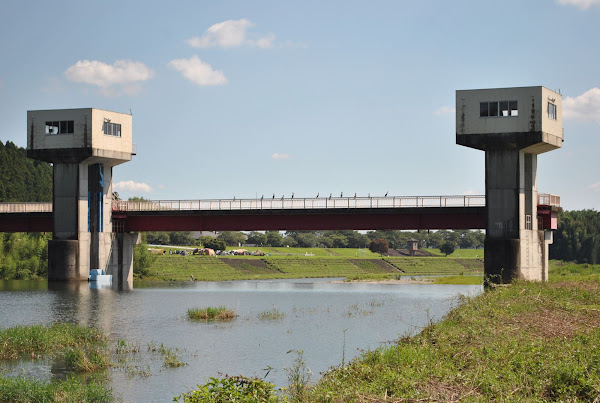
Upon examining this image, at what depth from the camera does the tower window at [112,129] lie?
9562 centimetres

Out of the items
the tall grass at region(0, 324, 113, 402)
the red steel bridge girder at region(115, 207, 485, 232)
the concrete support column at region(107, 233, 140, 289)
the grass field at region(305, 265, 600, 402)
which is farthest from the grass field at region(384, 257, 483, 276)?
the grass field at region(305, 265, 600, 402)

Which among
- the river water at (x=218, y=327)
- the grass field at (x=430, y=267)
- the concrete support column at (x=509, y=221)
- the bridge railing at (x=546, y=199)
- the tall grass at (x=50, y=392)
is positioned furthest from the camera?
the grass field at (x=430, y=267)

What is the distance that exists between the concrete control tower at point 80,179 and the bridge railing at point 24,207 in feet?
15.4

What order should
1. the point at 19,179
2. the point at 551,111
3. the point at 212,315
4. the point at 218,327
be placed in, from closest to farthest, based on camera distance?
1. the point at 218,327
2. the point at 212,315
3. the point at 551,111
4. the point at 19,179

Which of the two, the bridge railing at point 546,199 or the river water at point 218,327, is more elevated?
the bridge railing at point 546,199

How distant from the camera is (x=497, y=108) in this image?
262 ft

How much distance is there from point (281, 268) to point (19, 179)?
221 feet

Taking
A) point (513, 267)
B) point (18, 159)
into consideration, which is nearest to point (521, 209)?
point (513, 267)

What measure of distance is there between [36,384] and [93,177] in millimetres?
71610

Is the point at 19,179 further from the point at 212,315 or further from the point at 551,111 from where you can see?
the point at 212,315

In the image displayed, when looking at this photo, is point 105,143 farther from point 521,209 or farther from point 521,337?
point 521,337

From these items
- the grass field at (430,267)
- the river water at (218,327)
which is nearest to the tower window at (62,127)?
the river water at (218,327)

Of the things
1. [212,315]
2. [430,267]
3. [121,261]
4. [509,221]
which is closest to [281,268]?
[430,267]

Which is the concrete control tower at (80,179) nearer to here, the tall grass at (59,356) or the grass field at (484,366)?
the tall grass at (59,356)
